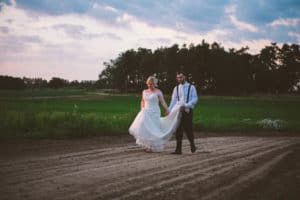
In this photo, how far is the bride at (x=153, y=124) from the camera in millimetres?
12016

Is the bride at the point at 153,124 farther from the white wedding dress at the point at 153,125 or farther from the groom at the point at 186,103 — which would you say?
the groom at the point at 186,103

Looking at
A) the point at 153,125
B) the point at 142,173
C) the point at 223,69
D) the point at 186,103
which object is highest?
the point at 223,69

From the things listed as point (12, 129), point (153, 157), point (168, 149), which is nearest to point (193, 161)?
point (153, 157)

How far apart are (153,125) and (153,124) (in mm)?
35

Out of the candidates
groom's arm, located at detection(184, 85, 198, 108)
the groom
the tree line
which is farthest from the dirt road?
the tree line

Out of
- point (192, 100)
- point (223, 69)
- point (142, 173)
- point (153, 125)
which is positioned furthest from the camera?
point (223, 69)

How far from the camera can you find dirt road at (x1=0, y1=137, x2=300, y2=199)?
20.9ft

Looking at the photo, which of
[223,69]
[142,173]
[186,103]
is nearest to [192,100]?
[186,103]

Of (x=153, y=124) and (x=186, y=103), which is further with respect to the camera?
(x=153, y=124)

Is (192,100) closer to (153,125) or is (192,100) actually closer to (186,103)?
(186,103)

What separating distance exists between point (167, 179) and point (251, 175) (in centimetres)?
189

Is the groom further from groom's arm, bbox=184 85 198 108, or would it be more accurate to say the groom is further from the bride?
the bride

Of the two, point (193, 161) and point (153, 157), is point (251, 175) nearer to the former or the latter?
point (193, 161)

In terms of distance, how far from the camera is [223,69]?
99.5 meters
